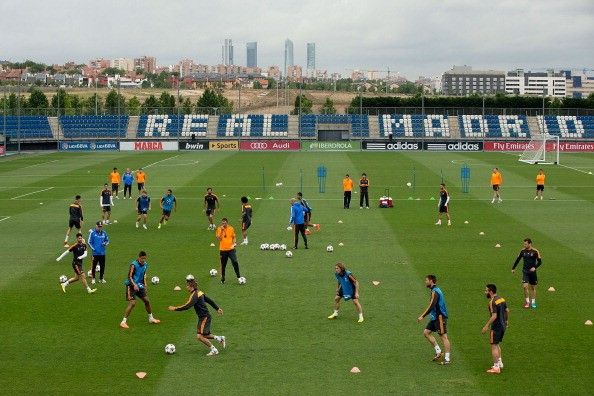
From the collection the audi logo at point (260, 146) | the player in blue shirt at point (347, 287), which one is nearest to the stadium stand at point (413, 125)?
the audi logo at point (260, 146)

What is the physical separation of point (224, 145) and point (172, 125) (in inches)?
447

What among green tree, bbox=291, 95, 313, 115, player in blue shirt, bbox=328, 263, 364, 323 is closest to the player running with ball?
player in blue shirt, bbox=328, 263, 364, 323

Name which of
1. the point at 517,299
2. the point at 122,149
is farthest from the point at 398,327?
the point at 122,149

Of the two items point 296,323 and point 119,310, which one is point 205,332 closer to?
point 296,323

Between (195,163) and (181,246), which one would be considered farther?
Result: (195,163)

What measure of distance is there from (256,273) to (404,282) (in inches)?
179

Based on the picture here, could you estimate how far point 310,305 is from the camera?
22.6 m

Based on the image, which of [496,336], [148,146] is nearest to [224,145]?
[148,146]

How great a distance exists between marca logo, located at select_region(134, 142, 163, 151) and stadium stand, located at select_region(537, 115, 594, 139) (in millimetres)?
44078

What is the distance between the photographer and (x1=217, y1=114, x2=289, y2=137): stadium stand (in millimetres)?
103938

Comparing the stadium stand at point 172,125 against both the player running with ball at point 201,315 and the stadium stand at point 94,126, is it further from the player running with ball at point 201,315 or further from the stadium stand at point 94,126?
the player running with ball at point 201,315

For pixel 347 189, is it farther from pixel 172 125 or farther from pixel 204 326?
pixel 172 125

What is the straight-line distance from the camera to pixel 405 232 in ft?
116

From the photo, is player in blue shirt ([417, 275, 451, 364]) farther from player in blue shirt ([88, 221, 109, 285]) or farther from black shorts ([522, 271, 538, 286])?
player in blue shirt ([88, 221, 109, 285])
